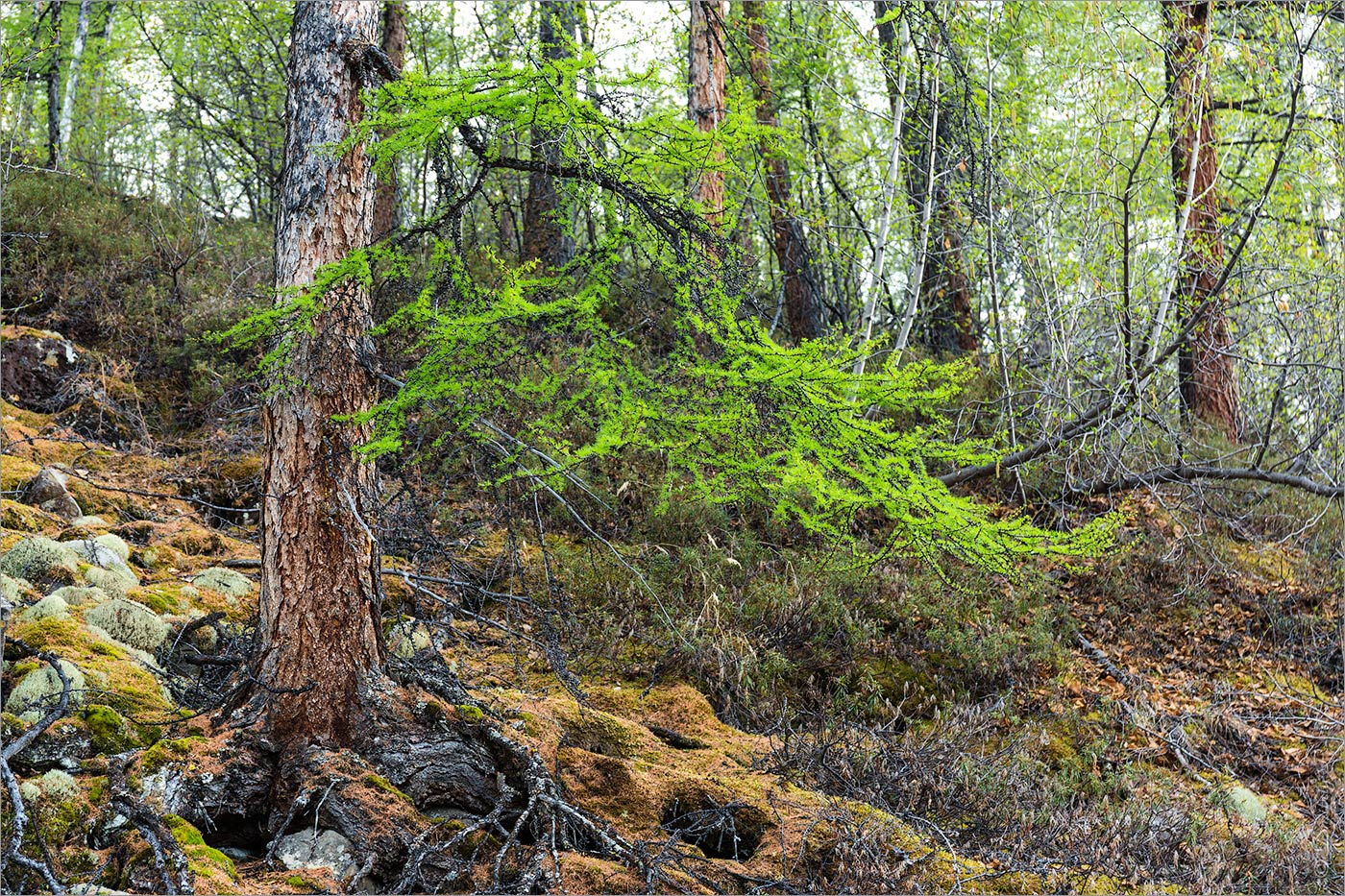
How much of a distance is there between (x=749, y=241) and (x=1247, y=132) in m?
6.87

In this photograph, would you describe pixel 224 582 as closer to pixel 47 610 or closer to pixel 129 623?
pixel 129 623

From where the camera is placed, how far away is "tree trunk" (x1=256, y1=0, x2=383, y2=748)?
3951 mm

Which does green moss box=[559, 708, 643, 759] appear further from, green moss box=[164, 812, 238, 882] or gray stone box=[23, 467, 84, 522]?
gray stone box=[23, 467, 84, 522]

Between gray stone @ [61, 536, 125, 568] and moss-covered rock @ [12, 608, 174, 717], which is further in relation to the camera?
gray stone @ [61, 536, 125, 568]

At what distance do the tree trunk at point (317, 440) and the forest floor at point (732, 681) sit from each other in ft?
1.20

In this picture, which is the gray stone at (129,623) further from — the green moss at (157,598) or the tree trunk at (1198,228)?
the tree trunk at (1198,228)

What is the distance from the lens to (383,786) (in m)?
3.92

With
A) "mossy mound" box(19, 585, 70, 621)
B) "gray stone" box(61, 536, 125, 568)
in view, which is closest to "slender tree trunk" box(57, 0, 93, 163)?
"gray stone" box(61, 536, 125, 568)

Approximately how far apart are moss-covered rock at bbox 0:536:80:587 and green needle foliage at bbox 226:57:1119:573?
2595 millimetres

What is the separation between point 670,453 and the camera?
404cm

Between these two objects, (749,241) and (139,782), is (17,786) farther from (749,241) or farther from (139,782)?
(749,241)

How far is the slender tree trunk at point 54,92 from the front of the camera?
11.9 metres

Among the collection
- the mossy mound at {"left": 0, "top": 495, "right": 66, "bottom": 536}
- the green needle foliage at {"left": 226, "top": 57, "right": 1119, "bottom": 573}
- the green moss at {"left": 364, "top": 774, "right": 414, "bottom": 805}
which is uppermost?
the green needle foliage at {"left": 226, "top": 57, "right": 1119, "bottom": 573}

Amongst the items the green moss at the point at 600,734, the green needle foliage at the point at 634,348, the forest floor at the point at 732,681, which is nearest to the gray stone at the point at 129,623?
the forest floor at the point at 732,681
